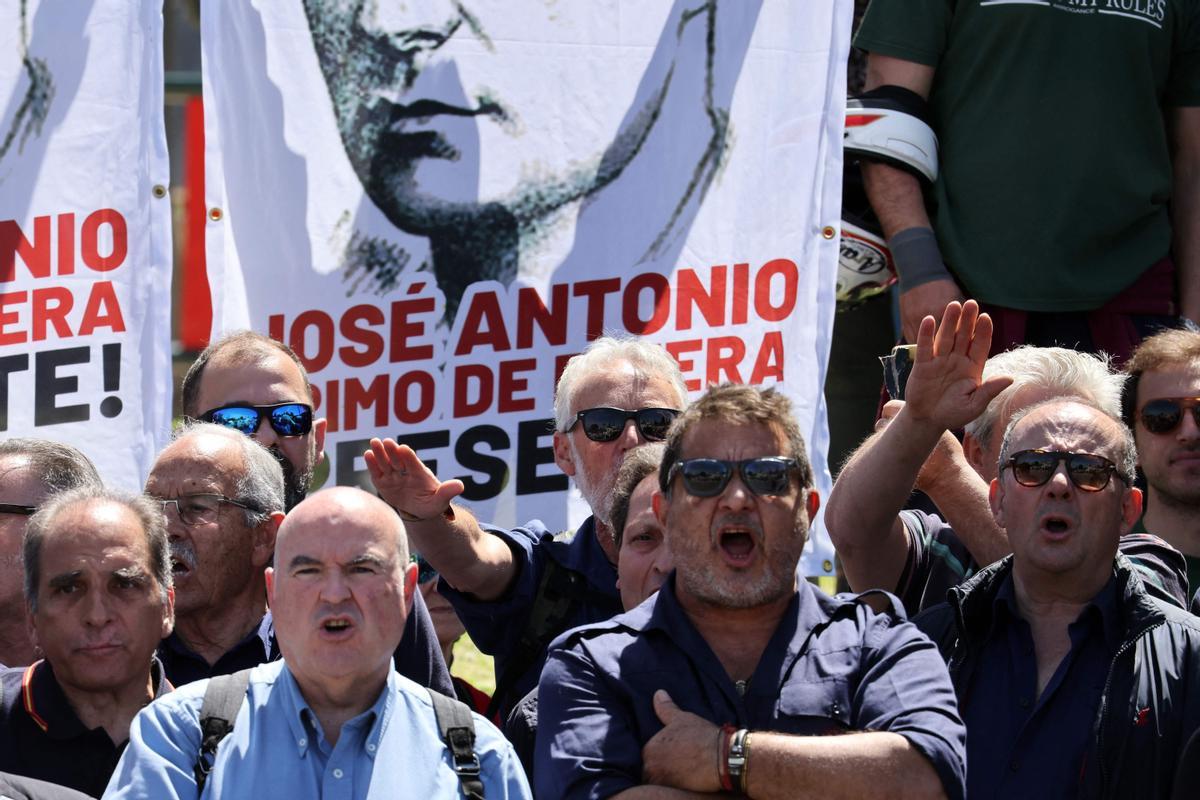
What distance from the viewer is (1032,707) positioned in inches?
172

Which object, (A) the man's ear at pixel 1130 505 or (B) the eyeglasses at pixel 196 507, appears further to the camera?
(B) the eyeglasses at pixel 196 507

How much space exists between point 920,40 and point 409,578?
304 cm

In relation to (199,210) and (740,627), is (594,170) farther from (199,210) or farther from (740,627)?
(740,627)

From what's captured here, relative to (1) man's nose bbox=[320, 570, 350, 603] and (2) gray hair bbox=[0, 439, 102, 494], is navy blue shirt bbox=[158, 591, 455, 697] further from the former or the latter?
(1) man's nose bbox=[320, 570, 350, 603]

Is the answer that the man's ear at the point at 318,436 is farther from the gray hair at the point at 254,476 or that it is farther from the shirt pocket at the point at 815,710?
the shirt pocket at the point at 815,710

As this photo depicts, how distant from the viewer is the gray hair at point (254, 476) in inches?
195

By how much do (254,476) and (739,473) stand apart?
1.40m

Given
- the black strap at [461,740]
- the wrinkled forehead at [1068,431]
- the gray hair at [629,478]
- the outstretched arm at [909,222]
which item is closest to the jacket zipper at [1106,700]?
the wrinkled forehead at [1068,431]

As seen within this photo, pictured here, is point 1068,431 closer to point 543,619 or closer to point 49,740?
point 543,619

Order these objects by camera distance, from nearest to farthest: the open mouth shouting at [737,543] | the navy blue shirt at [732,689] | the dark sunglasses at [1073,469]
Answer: the navy blue shirt at [732,689] < the open mouth shouting at [737,543] < the dark sunglasses at [1073,469]

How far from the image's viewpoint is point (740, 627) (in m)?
4.23

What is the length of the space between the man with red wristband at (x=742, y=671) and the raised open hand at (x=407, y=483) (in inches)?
26.5

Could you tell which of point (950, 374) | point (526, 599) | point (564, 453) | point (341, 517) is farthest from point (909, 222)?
point (341, 517)

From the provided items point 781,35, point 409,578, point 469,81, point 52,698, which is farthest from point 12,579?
point 781,35
